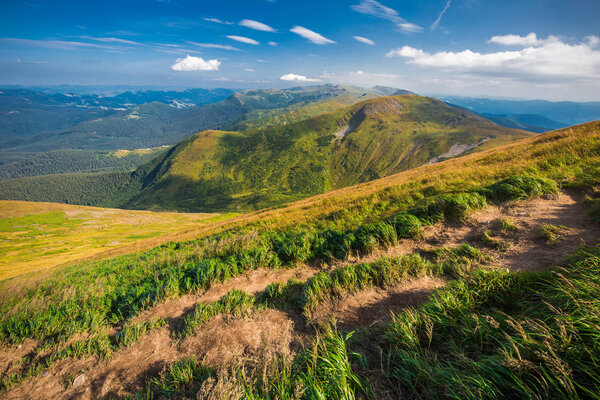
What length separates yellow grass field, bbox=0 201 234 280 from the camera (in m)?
56.2

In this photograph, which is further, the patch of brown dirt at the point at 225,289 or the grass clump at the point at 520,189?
the grass clump at the point at 520,189

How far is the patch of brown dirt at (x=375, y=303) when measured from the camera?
424 cm

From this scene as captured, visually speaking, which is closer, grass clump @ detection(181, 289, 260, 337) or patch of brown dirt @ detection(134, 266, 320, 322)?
grass clump @ detection(181, 289, 260, 337)

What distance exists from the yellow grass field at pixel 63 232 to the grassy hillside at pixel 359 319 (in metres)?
43.2

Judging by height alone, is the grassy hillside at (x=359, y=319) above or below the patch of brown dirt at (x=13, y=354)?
above

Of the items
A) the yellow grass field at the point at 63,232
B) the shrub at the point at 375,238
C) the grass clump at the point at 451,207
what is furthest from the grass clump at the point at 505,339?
the yellow grass field at the point at 63,232

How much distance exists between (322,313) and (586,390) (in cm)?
344

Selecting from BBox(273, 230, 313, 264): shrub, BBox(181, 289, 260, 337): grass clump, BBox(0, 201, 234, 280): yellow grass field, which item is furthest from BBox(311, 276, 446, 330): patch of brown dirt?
BBox(0, 201, 234, 280): yellow grass field

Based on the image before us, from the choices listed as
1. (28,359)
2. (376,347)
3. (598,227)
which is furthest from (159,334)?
(598,227)

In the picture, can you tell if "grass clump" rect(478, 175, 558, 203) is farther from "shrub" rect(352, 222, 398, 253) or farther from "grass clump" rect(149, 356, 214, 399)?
"grass clump" rect(149, 356, 214, 399)

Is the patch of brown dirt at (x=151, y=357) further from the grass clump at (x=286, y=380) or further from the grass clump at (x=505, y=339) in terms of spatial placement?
the grass clump at (x=505, y=339)

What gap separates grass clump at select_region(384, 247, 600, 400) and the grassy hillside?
2 cm

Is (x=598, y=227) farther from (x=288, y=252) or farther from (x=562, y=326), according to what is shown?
(x=288, y=252)

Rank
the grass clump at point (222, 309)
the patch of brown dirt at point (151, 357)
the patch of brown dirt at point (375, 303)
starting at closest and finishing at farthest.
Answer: the patch of brown dirt at point (151, 357)
the patch of brown dirt at point (375, 303)
the grass clump at point (222, 309)
